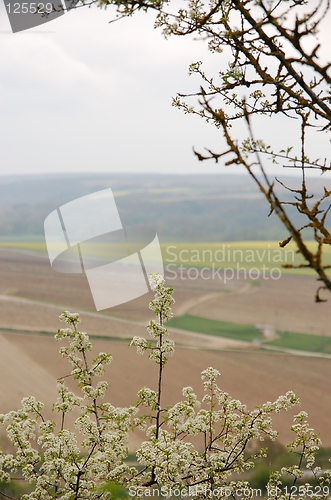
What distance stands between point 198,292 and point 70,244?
3.52 meters

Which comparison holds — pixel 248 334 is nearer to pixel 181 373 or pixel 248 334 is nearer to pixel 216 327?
pixel 216 327

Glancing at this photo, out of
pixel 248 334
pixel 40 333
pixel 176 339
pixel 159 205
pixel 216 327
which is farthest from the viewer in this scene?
pixel 159 205

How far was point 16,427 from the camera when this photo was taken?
1.63m

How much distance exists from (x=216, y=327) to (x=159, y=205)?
542cm

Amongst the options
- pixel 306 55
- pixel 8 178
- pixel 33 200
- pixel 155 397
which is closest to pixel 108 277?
pixel 33 200

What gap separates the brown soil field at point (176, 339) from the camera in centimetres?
546

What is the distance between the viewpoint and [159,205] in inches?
563

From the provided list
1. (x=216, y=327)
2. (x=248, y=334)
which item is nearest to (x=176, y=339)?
(x=216, y=327)

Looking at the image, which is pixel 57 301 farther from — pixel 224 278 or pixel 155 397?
pixel 155 397

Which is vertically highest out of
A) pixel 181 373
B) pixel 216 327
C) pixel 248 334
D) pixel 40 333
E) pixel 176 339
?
pixel 40 333

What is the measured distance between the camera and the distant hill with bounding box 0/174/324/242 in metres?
10.0

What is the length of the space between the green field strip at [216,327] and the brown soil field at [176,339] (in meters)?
0.20

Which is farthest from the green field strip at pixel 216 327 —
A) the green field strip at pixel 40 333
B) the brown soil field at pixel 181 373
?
the green field strip at pixel 40 333

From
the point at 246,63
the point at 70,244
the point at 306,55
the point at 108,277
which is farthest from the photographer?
the point at 108,277
